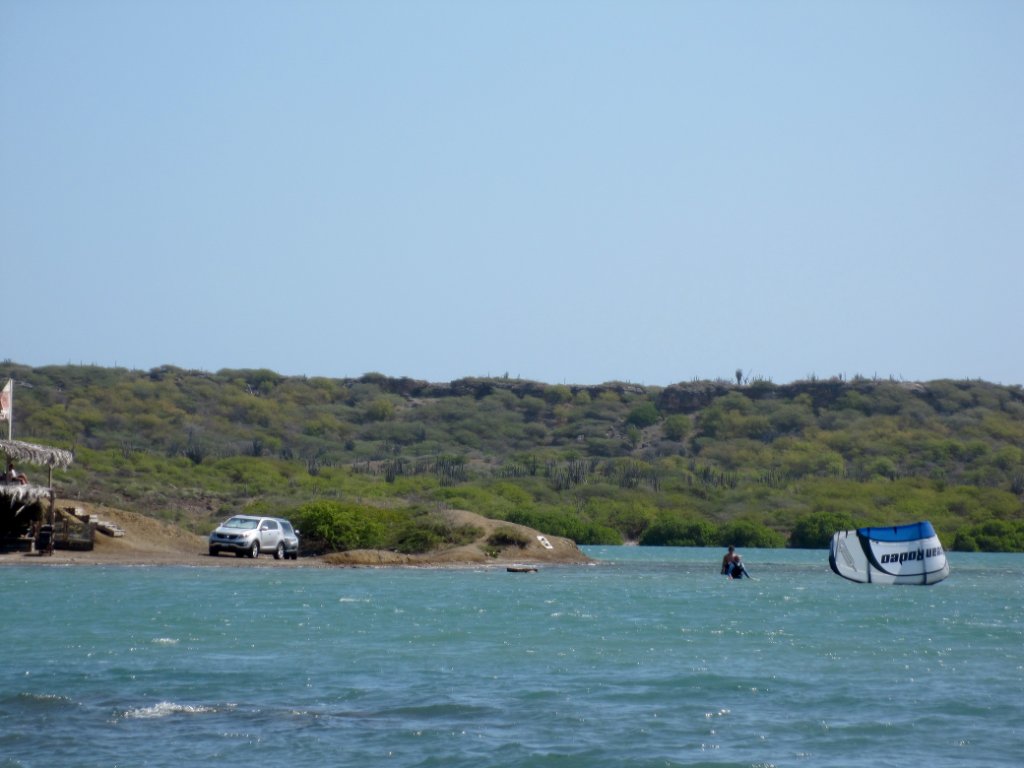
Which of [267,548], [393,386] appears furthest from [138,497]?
[393,386]

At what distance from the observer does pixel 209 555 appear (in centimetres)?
4522

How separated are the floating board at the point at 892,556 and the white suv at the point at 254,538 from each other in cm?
1712

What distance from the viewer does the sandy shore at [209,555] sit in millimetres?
41938

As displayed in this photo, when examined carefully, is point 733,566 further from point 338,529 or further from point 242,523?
point 242,523

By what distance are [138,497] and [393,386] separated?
3441 inches

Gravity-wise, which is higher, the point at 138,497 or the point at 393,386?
the point at 393,386

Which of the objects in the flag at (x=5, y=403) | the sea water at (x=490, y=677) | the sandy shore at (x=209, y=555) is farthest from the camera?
the sandy shore at (x=209, y=555)

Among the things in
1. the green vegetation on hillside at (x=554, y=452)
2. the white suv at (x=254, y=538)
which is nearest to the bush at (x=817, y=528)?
the green vegetation on hillside at (x=554, y=452)

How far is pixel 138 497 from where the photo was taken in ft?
205

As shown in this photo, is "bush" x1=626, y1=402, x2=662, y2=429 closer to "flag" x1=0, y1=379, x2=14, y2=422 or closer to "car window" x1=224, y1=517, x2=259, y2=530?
"car window" x1=224, y1=517, x2=259, y2=530

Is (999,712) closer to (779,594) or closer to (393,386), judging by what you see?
(779,594)

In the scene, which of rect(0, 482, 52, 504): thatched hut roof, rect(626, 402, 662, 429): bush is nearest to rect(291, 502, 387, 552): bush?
Result: rect(0, 482, 52, 504): thatched hut roof

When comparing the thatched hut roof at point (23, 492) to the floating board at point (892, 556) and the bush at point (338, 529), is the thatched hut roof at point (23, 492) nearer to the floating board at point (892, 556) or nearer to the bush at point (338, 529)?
the bush at point (338, 529)

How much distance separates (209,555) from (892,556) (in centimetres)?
2109
